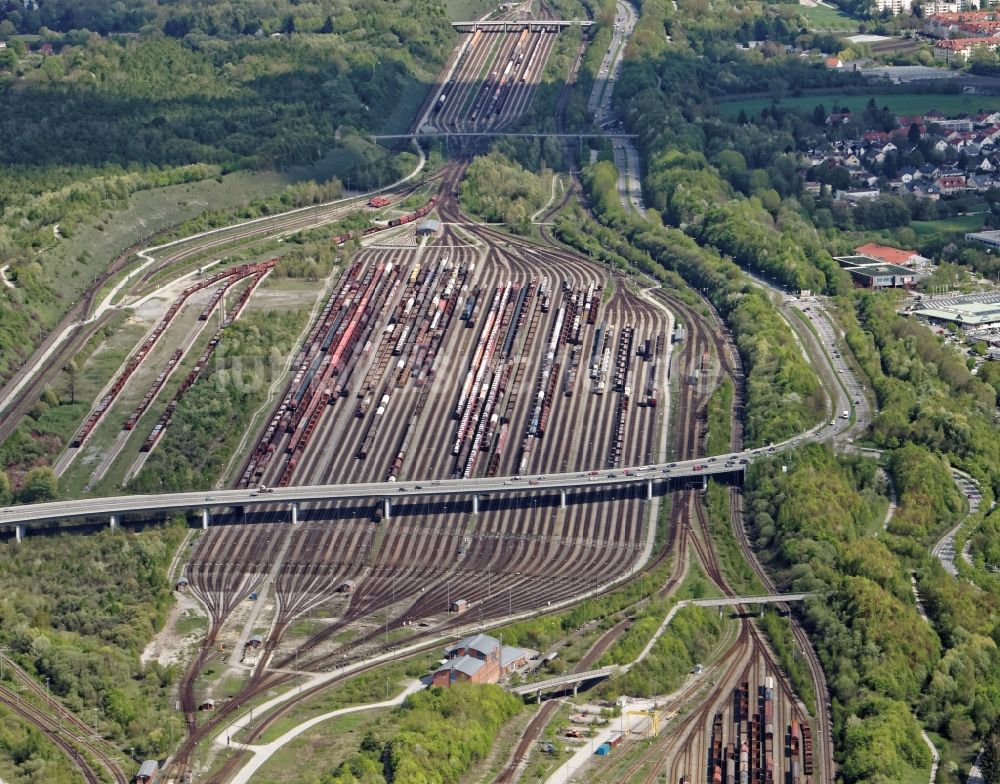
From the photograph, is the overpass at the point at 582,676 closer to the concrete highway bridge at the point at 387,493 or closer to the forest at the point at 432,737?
the forest at the point at 432,737

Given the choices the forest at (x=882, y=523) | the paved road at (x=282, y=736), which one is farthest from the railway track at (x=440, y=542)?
the forest at (x=882, y=523)

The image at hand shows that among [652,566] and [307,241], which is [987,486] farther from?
[307,241]

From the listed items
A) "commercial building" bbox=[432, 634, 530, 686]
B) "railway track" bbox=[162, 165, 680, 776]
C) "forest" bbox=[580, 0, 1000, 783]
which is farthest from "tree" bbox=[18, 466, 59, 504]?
"forest" bbox=[580, 0, 1000, 783]

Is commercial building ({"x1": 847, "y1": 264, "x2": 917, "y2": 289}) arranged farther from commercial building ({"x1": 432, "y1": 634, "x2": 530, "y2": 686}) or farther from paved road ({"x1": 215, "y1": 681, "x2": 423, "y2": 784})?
paved road ({"x1": 215, "y1": 681, "x2": 423, "y2": 784})

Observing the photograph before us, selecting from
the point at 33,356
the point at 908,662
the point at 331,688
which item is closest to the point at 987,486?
the point at 908,662

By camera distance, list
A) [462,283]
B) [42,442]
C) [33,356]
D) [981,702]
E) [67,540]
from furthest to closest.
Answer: [462,283] < [33,356] < [42,442] < [67,540] < [981,702]

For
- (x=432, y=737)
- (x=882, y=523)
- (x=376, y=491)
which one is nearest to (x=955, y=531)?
(x=882, y=523)
